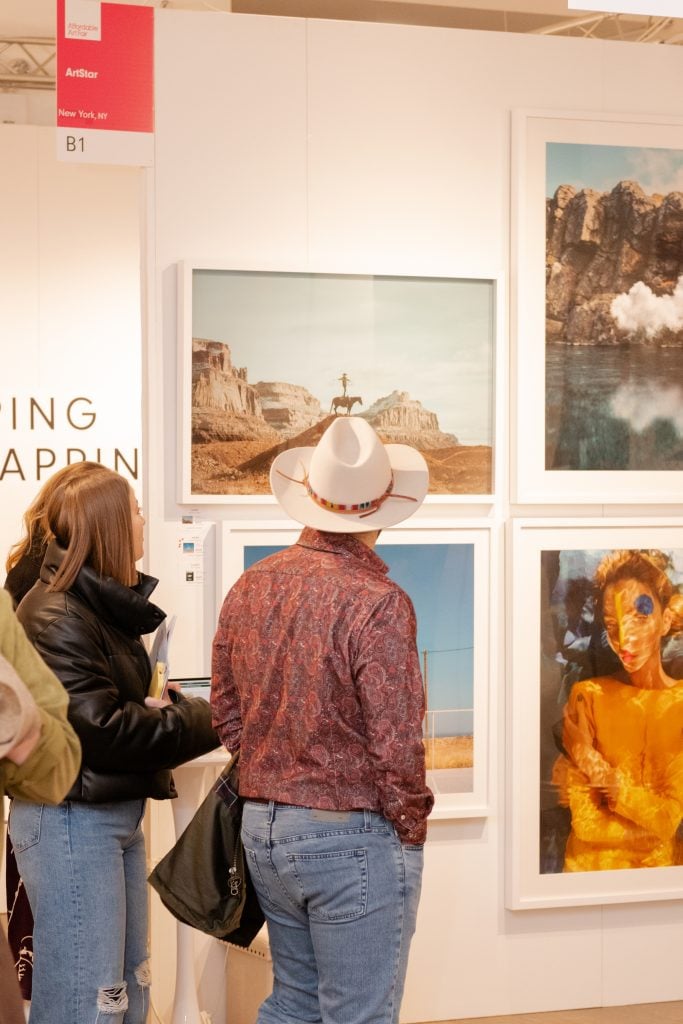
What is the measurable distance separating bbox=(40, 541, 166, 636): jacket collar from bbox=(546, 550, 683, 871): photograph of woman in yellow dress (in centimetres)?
182

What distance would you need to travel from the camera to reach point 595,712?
408 centimetres

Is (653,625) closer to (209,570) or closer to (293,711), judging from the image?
(209,570)

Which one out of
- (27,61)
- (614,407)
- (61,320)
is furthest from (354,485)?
(27,61)

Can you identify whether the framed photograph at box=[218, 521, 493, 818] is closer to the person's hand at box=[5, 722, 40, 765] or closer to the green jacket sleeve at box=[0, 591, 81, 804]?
the green jacket sleeve at box=[0, 591, 81, 804]

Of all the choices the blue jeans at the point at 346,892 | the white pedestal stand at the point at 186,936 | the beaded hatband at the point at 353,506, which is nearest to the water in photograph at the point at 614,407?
the beaded hatband at the point at 353,506

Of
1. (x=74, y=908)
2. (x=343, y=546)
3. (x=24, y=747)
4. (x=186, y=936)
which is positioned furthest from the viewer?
(x=186, y=936)

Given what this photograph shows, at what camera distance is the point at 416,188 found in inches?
157

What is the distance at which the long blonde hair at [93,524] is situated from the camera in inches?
110

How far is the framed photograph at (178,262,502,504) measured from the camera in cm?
381

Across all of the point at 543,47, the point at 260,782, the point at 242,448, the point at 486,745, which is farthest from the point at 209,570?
the point at 543,47

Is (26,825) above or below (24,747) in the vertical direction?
below

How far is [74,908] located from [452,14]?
3.76 metres

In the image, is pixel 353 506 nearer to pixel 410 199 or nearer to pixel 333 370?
pixel 333 370

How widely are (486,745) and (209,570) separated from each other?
114 cm
